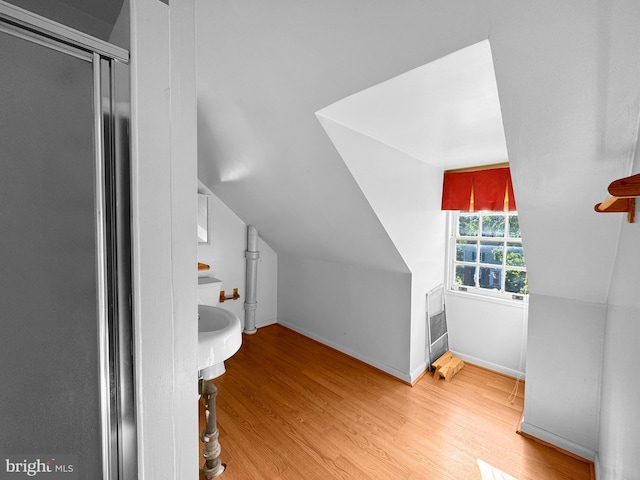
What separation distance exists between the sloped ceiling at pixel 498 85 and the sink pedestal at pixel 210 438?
1.50m

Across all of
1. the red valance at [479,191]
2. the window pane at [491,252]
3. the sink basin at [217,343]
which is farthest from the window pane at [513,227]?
the sink basin at [217,343]

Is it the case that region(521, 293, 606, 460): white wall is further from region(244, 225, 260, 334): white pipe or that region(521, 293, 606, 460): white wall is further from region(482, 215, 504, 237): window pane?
region(244, 225, 260, 334): white pipe

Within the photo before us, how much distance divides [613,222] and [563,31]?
104 cm

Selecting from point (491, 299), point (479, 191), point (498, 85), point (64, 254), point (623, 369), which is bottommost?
point (491, 299)

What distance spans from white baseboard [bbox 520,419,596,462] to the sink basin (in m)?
2.06

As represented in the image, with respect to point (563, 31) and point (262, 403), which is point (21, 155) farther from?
point (262, 403)

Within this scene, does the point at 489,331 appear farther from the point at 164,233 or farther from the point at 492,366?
the point at 164,233

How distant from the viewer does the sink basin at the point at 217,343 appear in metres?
1.13

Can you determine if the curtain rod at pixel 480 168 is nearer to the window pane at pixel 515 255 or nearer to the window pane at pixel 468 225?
the window pane at pixel 468 225

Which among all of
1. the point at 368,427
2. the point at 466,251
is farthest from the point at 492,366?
the point at 368,427

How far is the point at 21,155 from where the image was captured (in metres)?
0.52

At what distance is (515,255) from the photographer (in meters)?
2.64

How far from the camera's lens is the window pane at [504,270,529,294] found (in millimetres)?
2579

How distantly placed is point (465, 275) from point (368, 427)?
74.8 inches
